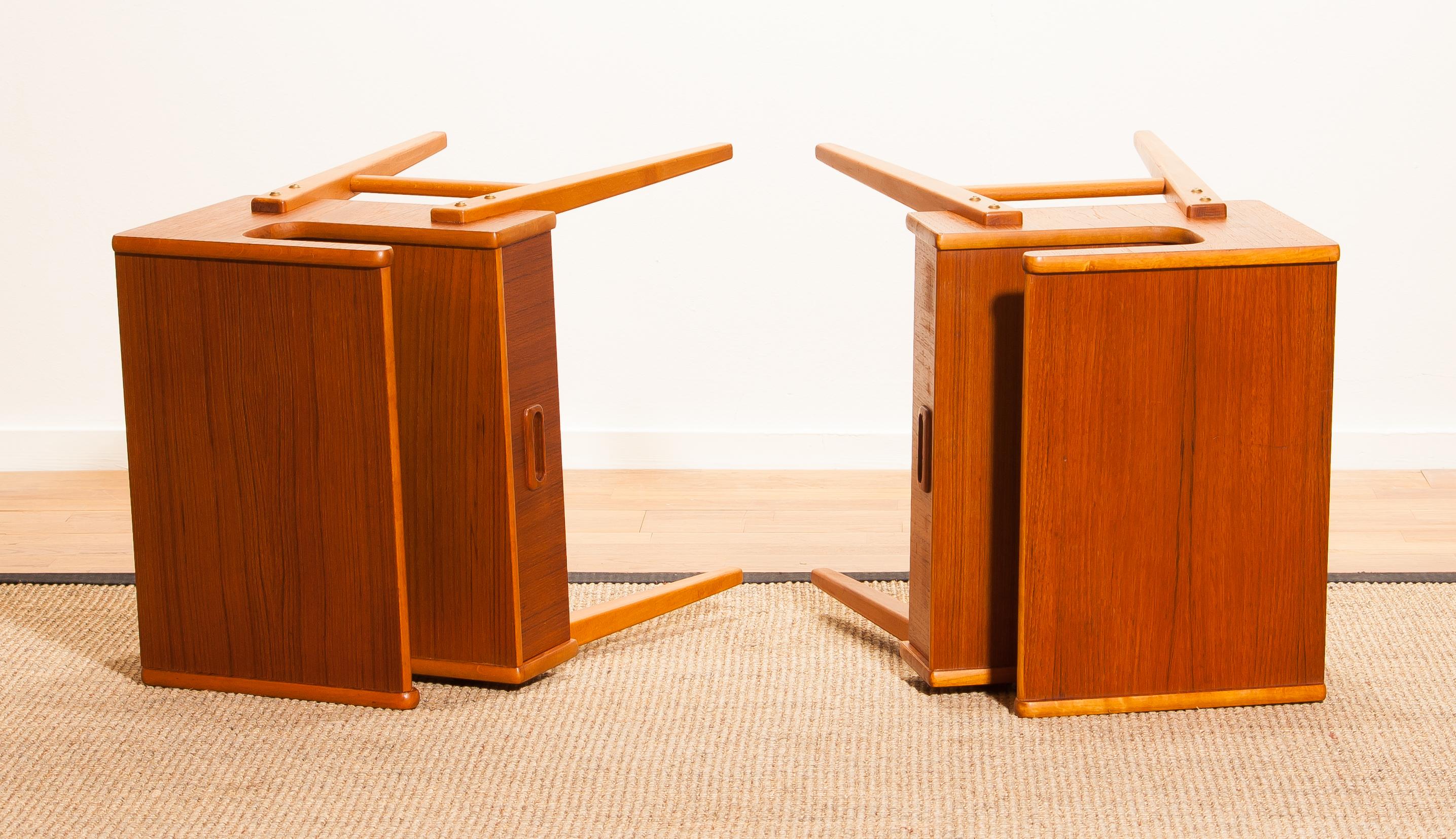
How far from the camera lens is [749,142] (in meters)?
2.40

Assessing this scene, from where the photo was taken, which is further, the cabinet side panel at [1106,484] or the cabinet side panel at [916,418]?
the cabinet side panel at [916,418]

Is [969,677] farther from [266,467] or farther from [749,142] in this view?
[749,142]

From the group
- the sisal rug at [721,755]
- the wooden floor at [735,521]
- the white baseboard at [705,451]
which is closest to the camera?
the sisal rug at [721,755]

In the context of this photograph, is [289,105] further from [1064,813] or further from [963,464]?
[1064,813]

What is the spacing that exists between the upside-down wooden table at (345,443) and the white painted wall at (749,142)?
0.77 metres

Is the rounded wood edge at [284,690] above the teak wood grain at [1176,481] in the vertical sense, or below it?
below

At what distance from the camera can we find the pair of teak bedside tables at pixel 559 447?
1.48 m

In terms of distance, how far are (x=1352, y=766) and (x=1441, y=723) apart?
16cm

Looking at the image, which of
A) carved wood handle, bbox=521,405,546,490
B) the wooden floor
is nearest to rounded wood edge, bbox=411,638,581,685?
carved wood handle, bbox=521,405,546,490

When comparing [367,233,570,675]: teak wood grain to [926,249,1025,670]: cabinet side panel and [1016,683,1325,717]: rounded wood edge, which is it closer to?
[926,249,1025,670]: cabinet side panel

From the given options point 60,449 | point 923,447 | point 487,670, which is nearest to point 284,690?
point 487,670

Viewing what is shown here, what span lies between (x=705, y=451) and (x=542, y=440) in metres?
0.95

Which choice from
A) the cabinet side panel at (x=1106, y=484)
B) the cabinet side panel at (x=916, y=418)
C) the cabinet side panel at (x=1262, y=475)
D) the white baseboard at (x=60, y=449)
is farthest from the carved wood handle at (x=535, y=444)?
the white baseboard at (x=60, y=449)

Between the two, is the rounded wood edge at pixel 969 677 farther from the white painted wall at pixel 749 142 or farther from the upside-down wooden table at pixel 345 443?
the white painted wall at pixel 749 142
